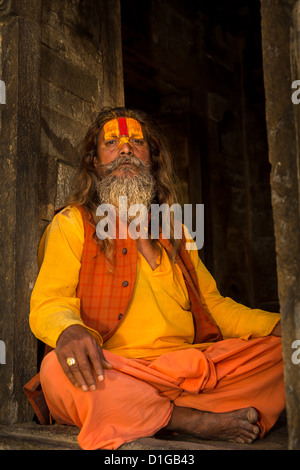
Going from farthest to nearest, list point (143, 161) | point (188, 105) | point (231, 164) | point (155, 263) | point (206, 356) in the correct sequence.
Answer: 1. point (231, 164)
2. point (188, 105)
3. point (143, 161)
4. point (155, 263)
5. point (206, 356)

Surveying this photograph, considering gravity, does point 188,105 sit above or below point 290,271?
above

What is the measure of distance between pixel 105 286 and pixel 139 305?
0.17 meters

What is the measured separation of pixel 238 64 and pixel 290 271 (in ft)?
20.8

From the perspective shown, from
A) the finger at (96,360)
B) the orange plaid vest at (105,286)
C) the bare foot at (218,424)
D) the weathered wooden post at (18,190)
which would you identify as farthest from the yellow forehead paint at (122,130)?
the bare foot at (218,424)

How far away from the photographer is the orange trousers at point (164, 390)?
209 centimetres

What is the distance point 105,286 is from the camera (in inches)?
99.6

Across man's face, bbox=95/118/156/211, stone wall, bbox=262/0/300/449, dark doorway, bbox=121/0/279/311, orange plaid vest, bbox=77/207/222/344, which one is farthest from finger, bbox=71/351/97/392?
dark doorway, bbox=121/0/279/311

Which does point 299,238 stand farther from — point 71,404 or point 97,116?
point 97,116

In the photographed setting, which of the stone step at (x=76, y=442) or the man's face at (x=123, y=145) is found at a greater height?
the man's face at (x=123, y=145)

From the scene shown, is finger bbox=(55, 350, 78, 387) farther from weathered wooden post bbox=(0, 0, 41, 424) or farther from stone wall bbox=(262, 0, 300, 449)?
stone wall bbox=(262, 0, 300, 449)

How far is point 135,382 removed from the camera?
7.18ft

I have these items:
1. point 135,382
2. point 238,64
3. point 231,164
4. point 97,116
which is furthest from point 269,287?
point 135,382

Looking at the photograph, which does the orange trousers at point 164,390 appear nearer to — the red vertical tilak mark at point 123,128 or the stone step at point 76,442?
the stone step at point 76,442

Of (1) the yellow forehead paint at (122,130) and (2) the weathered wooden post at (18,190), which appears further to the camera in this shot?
(1) the yellow forehead paint at (122,130)
